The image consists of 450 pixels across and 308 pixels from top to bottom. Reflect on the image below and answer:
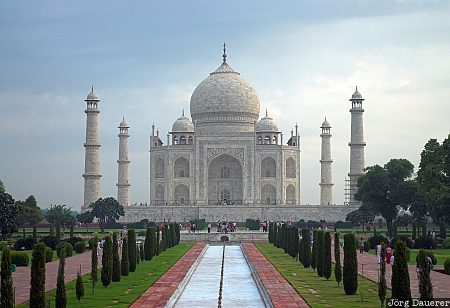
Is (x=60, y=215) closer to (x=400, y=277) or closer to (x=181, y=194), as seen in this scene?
(x=181, y=194)

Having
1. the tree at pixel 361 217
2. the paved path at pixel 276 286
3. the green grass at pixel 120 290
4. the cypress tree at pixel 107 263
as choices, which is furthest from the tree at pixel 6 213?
the tree at pixel 361 217

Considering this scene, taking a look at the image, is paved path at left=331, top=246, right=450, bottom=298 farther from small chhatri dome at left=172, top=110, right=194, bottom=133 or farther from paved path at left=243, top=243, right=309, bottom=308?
small chhatri dome at left=172, top=110, right=194, bottom=133

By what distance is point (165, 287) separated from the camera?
16.8 meters

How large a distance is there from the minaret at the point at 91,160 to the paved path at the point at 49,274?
76.7ft

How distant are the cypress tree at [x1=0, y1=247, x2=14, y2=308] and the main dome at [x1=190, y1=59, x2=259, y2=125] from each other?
42293 millimetres

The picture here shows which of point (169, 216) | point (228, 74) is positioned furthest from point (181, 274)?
point (228, 74)

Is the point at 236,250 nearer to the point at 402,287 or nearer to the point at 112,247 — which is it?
the point at 112,247

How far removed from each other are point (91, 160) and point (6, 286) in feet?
128

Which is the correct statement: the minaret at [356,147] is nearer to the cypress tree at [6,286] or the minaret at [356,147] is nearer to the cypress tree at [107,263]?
the cypress tree at [107,263]

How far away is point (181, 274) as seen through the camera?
19.7 metres

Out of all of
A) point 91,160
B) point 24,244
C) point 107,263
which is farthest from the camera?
point 91,160

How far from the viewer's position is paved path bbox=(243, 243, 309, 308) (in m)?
14.3

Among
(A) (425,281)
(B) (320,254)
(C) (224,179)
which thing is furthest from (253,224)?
(A) (425,281)

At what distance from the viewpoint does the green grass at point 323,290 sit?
14263mm
